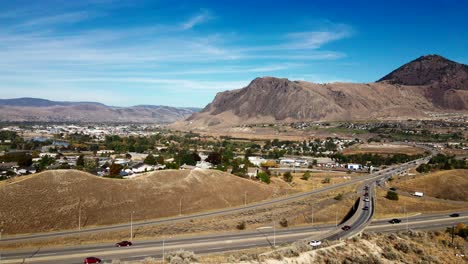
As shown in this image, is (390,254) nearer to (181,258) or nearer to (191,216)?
(181,258)

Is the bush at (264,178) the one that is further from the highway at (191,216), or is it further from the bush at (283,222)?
the bush at (283,222)

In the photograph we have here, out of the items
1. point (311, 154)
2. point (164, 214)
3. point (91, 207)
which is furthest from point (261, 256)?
point (311, 154)

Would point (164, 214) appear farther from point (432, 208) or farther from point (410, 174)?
point (410, 174)

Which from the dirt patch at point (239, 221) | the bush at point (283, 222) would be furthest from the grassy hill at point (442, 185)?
the bush at point (283, 222)

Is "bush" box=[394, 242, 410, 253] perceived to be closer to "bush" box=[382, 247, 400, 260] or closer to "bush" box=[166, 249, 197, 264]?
"bush" box=[382, 247, 400, 260]

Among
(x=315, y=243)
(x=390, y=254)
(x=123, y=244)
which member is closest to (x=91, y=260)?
(x=123, y=244)

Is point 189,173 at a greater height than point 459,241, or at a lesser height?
greater

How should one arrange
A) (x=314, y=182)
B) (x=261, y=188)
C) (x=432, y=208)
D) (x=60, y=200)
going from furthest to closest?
(x=314, y=182) → (x=261, y=188) → (x=432, y=208) → (x=60, y=200)

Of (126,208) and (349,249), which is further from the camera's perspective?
(126,208)
